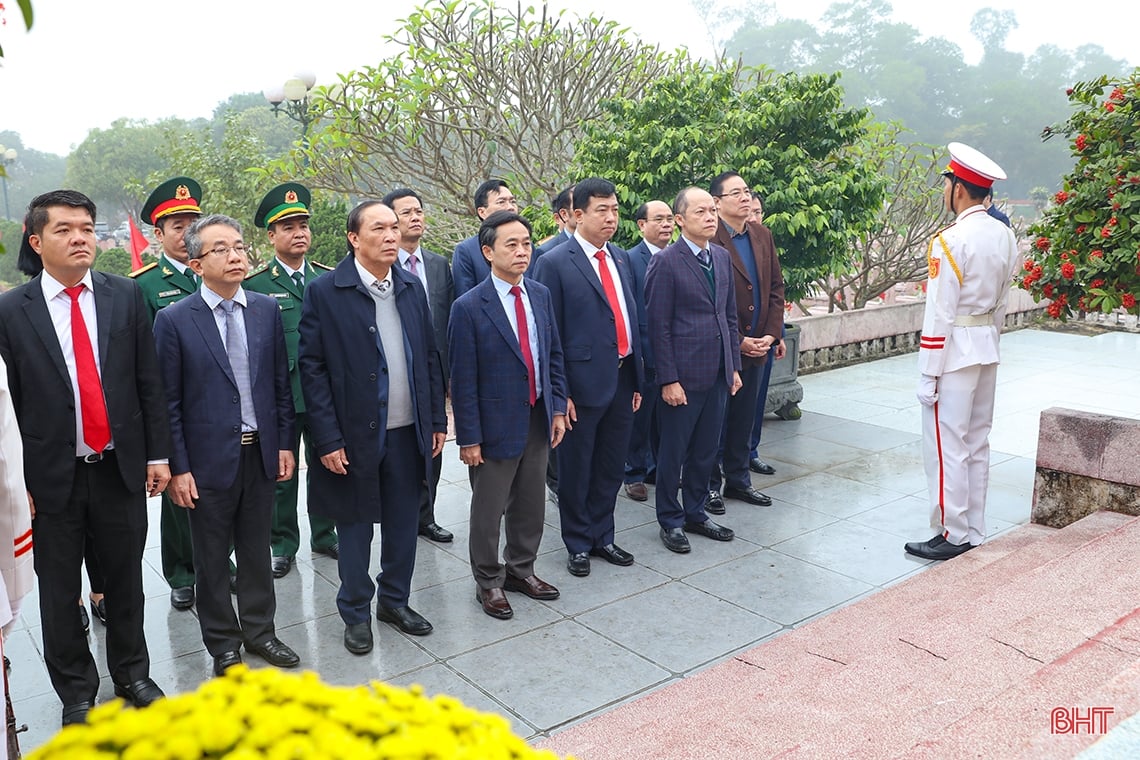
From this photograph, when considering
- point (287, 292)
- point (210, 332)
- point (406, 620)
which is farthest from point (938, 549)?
point (210, 332)

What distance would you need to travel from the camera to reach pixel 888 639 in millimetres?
3098

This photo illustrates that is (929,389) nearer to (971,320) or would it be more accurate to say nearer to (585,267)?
(971,320)

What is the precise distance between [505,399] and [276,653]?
4.18ft

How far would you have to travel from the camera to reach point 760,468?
19.1 ft

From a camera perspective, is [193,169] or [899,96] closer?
[193,169]

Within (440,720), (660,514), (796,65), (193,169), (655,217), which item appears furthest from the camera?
(796,65)

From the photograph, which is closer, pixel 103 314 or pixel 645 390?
pixel 103 314

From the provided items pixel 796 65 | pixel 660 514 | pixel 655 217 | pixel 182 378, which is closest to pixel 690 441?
pixel 660 514

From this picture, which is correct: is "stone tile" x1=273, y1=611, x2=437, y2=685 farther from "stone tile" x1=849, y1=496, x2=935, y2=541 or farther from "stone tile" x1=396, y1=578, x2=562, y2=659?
"stone tile" x1=849, y1=496, x2=935, y2=541

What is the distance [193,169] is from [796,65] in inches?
2501

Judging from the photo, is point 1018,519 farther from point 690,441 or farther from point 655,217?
point 655,217

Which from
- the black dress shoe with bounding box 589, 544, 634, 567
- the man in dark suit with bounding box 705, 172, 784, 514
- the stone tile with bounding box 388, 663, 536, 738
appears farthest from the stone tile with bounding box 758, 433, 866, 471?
the stone tile with bounding box 388, 663, 536, 738

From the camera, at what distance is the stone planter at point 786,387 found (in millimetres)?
6961

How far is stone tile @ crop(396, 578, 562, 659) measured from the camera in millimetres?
3633
